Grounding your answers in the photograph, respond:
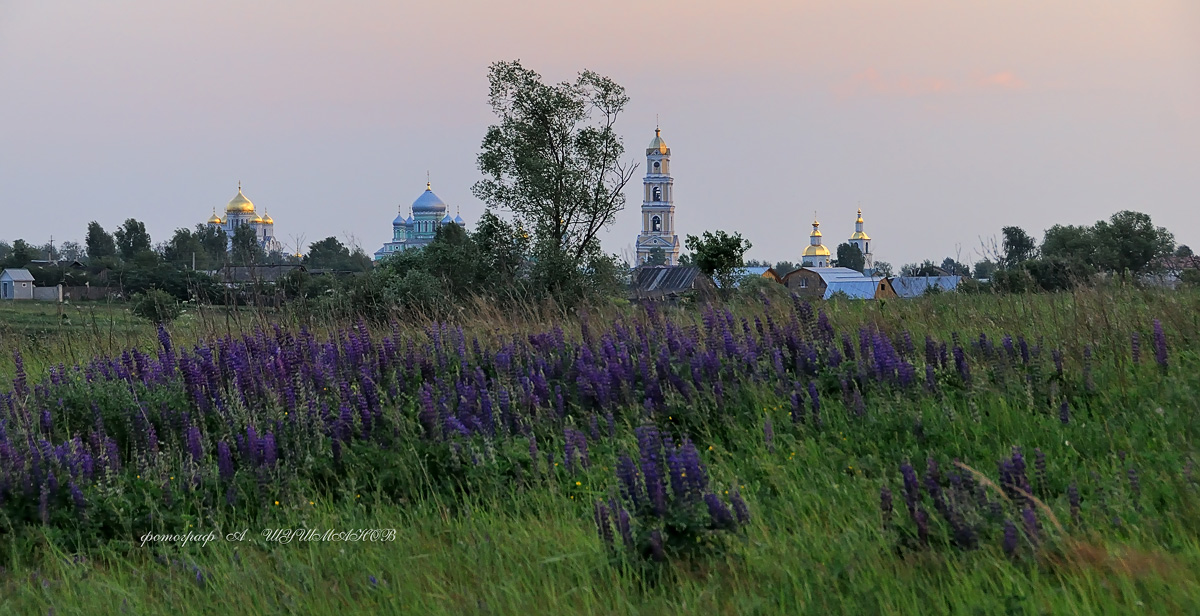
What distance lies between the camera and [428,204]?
425ft

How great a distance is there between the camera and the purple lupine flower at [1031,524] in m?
3.07

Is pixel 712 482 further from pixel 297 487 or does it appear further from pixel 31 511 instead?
pixel 31 511

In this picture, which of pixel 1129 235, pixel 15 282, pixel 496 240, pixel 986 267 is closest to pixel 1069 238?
pixel 1129 235

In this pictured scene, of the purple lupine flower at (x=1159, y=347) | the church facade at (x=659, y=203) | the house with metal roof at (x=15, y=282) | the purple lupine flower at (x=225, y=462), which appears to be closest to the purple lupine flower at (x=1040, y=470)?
the purple lupine flower at (x=1159, y=347)

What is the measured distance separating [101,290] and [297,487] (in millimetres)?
7895

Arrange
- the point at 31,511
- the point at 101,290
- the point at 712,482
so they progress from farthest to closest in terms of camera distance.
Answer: the point at 101,290
the point at 31,511
the point at 712,482

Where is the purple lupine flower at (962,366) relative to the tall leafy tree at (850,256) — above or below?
below

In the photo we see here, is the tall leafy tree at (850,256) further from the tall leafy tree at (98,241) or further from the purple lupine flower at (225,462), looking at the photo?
the purple lupine flower at (225,462)

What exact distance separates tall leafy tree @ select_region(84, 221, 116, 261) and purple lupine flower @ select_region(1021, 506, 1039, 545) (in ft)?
353

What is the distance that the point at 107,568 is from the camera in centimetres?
411

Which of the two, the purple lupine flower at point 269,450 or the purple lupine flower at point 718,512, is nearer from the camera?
the purple lupine flower at point 718,512

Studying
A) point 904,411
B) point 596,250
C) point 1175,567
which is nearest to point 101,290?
point 904,411

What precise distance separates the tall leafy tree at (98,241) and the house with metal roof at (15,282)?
92.5 feet

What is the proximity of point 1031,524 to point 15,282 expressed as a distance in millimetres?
77882
